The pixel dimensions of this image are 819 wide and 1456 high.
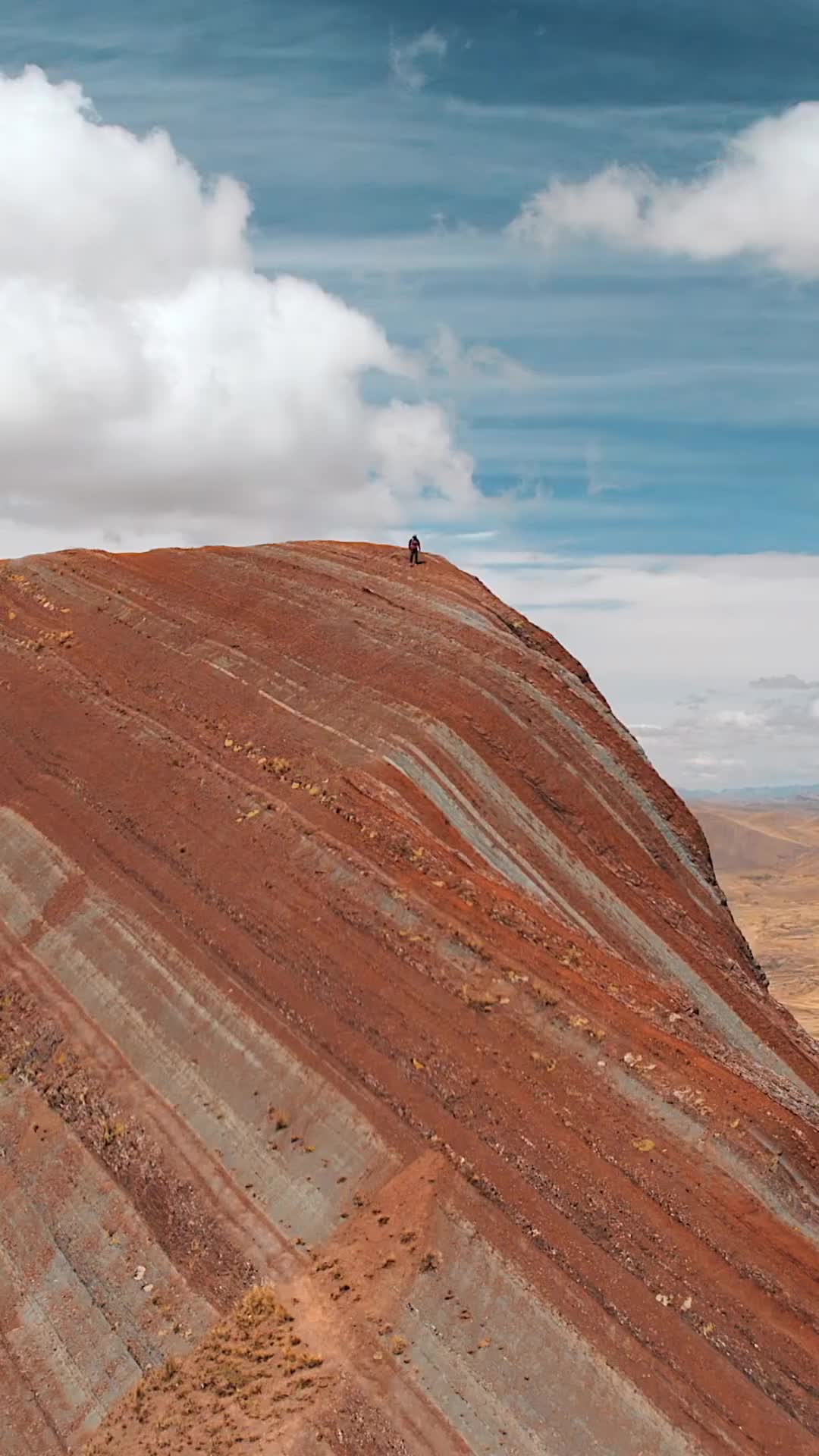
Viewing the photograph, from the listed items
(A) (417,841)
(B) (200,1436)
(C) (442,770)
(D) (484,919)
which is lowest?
(B) (200,1436)

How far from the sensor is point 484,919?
21.0 metres

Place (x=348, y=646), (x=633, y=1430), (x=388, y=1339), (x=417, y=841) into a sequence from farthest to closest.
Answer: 1. (x=348, y=646)
2. (x=417, y=841)
3. (x=388, y=1339)
4. (x=633, y=1430)

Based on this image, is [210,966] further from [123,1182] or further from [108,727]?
[108,727]

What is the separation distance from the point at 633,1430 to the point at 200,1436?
224 inches

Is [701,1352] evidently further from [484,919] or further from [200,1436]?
[484,919]

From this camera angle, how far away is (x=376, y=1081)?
18.0 metres

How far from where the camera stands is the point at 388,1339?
14727mm

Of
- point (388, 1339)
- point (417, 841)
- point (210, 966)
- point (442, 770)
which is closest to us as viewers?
point (388, 1339)

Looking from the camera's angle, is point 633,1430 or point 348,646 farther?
point 348,646

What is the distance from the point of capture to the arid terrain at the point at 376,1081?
573 inches

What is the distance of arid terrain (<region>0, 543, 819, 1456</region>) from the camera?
14.6 m

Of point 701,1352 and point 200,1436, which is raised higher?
point 701,1352

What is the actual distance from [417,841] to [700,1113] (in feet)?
26.5

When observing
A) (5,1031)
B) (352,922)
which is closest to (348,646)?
(352,922)
